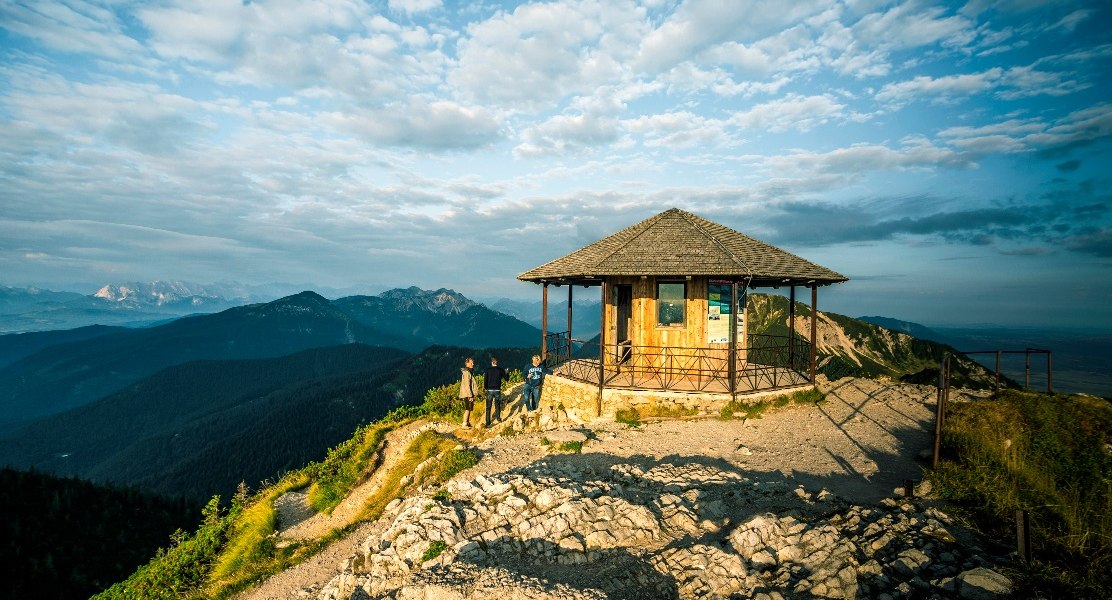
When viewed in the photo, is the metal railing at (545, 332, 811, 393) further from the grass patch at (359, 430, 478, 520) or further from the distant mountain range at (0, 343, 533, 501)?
the distant mountain range at (0, 343, 533, 501)

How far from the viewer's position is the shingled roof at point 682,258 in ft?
48.5

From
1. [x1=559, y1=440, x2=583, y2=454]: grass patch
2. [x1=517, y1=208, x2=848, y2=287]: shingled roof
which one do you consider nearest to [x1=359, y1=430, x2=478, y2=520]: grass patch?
[x1=559, y1=440, x2=583, y2=454]: grass patch

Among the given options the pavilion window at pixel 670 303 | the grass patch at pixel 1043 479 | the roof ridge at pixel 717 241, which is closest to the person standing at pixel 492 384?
the pavilion window at pixel 670 303

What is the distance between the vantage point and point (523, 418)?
15805 mm

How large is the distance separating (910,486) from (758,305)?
349 ft

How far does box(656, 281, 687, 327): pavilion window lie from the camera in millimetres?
16766

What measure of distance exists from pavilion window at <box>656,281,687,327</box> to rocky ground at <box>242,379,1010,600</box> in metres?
4.83

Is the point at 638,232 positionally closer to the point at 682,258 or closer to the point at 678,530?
the point at 682,258

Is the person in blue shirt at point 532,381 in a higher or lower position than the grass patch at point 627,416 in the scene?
higher

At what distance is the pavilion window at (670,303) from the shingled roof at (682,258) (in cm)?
144

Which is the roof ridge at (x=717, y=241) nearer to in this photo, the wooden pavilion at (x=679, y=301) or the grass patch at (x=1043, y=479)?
the wooden pavilion at (x=679, y=301)

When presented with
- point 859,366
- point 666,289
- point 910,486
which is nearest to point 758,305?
point 859,366

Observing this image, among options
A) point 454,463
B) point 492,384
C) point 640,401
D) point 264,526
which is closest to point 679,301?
point 640,401

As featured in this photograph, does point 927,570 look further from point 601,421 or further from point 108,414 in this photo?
point 108,414
